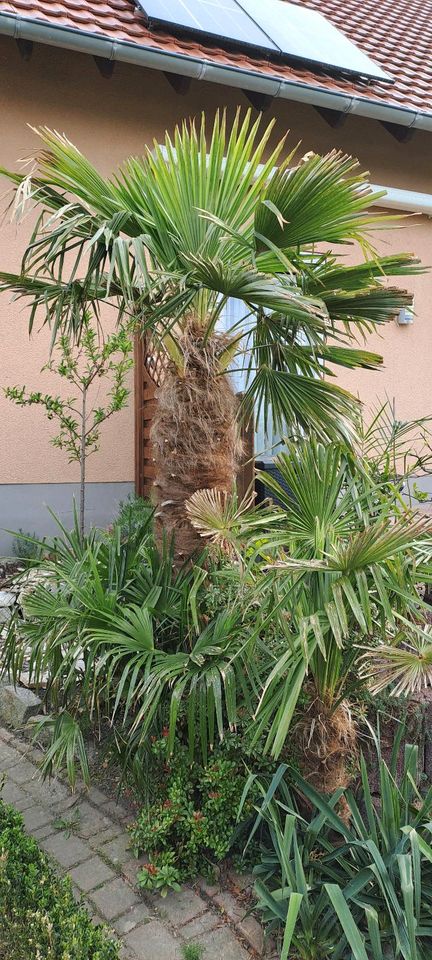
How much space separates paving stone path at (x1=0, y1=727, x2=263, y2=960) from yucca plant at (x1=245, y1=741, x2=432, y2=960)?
0.54 ft

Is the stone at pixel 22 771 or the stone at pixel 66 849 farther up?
the stone at pixel 22 771

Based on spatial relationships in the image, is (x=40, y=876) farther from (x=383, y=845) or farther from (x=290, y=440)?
(x=290, y=440)

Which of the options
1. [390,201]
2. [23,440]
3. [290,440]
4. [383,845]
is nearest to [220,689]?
[383,845]

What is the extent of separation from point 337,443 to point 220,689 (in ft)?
3.50

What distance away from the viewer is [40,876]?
212 centimetres

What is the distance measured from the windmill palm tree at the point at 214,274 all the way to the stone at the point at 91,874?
128cm

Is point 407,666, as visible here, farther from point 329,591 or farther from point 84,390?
point 84,390

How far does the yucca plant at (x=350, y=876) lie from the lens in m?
2.00

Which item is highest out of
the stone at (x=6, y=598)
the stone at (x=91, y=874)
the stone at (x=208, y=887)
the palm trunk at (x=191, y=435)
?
the palm trunk at (x=191, y=435)

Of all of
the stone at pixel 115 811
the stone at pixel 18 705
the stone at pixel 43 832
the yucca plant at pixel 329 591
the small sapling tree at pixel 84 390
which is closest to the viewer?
the yucca plant at pixel 329 591

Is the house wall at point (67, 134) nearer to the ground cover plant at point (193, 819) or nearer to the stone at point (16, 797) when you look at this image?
the stone at point (16, 797)

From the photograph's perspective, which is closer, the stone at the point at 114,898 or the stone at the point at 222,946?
the stone at the point at 222,946

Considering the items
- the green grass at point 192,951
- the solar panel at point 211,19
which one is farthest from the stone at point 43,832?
the solar panel at point 211,19

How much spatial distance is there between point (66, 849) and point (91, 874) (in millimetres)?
192
